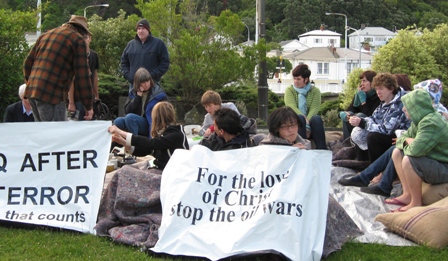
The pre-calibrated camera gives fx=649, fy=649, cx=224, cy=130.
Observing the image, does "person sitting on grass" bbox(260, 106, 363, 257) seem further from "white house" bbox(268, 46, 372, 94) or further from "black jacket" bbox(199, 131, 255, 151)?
"white house" bbox(268, 46, 372, 94)

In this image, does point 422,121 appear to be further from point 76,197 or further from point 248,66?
point 248,66

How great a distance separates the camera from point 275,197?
497 cm

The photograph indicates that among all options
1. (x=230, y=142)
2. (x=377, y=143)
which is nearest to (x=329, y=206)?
(x=230, y=142)

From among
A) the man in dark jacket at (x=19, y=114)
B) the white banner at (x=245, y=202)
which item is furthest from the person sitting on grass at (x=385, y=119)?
the man in dark jacket at (x=19, y=114)

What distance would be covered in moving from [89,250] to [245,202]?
1.26 metres

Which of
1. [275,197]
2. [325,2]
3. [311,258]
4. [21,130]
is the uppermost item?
[325,2]

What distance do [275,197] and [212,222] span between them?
527 mm

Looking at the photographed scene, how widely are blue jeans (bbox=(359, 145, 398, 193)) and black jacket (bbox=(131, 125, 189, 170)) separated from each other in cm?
222

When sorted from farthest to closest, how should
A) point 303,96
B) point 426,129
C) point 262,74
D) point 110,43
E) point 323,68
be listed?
point 323,68 → point 110,43 → point 262,74 → point 303,96 → point 426,129

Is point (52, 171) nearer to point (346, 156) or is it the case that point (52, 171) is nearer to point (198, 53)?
point (346, 156)

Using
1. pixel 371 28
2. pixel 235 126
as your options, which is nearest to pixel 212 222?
pixel 235 126

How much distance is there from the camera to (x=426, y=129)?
19.7 ft

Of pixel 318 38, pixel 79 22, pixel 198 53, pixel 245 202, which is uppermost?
pixel 318 38

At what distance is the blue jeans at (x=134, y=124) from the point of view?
8.35 meters
